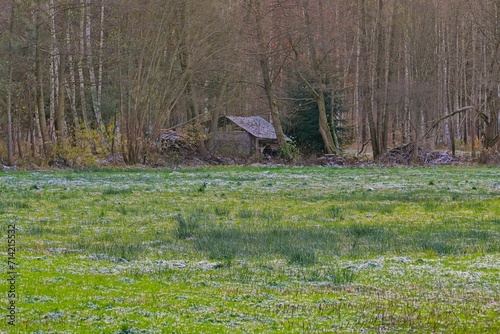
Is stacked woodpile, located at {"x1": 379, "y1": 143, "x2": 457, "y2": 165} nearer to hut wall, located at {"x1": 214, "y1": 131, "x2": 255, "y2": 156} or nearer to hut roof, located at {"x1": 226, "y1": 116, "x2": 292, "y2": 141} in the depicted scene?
hut roof, located at {"x1": 226, "y1": 116, "x2": 292, "y2": 141}

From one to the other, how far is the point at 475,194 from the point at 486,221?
20.7 feet

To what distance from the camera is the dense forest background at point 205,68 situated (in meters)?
36.6

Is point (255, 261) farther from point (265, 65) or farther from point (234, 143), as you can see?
point (234, 143)

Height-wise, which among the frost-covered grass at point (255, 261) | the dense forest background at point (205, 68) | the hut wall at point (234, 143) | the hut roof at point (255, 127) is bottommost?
the frost-covered grass at point (255, 261)

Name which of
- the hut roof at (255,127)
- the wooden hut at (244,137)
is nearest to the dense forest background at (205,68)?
the wooden hut at (244,137)

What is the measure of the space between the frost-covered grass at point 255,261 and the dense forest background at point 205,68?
55.4 ft

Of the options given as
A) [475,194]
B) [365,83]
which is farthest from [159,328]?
[365,83]

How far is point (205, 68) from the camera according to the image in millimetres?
42000

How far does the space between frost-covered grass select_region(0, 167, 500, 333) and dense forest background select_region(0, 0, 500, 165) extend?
16.9 metres

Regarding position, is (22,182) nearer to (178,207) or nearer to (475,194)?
(178,207)

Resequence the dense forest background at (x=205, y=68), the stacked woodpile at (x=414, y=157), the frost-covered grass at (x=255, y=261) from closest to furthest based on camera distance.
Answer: the frost-covered grass at (x=255, y=261) → the dense forest background at (x=205, y=68) → the stacked woodpile at (x=414, y=157)

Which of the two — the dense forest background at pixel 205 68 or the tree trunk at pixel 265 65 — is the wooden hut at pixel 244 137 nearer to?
the dense forest background at pixel 205 68

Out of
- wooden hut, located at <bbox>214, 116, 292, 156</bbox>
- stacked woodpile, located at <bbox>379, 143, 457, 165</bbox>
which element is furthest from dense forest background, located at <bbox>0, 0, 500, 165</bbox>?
wooden hut, located at <bbox>214, 116, 292, 156</bbox>

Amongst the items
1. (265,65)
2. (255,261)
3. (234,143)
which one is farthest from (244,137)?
(255,261)
